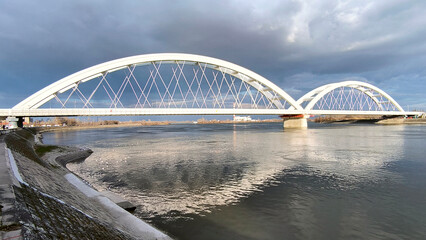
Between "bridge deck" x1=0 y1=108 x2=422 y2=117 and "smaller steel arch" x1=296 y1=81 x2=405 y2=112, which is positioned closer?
"bridge deck" x1=0 y1=108 x2=422 y2=117

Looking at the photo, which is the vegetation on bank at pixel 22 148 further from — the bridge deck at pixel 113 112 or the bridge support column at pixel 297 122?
the bridge support column at pixel 297 122

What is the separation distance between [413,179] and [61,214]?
1427cm

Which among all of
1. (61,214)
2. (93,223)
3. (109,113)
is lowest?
(93,223)

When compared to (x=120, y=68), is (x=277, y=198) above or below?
below

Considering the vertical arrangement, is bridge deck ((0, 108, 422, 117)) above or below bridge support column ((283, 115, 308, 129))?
above

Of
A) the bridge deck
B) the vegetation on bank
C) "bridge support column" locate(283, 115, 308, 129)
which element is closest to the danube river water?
the vegetation on bank

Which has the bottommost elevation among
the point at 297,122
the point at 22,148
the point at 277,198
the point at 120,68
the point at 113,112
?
the point at 277,198

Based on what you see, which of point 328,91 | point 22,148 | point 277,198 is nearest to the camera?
point 277,198

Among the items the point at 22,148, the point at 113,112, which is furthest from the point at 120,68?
the point at 22,148

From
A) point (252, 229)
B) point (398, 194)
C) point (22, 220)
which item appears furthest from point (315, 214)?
point (22, 220)

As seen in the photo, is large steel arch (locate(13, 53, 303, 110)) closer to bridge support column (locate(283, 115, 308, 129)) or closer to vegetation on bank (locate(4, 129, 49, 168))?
bridge support column (locate(283, 115, 308, 129))

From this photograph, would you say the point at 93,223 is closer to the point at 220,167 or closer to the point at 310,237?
the point at 310,237

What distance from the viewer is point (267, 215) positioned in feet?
24.6

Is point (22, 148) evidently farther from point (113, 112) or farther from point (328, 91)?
point (328, 91)
